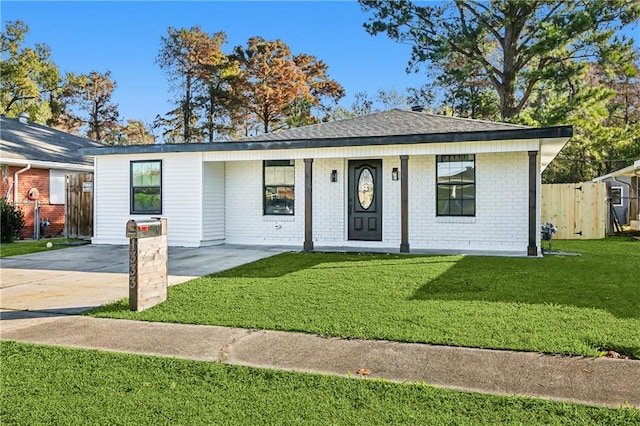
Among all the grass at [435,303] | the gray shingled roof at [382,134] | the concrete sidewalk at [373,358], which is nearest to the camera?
the concrete sidewalk at [373,358]

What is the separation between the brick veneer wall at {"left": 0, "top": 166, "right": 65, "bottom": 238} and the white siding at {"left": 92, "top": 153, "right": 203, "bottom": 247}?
4.50 meters

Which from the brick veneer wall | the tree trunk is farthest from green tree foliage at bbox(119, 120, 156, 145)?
the brick veneer wall

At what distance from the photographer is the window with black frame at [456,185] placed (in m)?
11.4

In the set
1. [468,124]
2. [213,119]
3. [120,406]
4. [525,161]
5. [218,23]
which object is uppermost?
[218,23]

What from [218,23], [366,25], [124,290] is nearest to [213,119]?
[218,23]

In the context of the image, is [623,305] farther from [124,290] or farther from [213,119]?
[213,119]

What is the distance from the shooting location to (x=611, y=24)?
1991 centimetres

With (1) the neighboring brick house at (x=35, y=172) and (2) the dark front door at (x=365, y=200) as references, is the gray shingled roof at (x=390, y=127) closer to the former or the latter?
(2) the dark front door at (x=365, y=200)

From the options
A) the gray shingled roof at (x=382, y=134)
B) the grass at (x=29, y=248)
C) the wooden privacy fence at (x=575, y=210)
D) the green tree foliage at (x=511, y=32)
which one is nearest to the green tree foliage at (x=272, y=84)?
the green tree foliage at (x=511, y=32)

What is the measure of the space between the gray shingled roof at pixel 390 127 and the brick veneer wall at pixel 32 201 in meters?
8.60

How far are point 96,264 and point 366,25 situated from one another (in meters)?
17.9

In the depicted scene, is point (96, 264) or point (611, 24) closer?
point (96, 264)

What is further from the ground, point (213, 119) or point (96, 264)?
point (213, 119)

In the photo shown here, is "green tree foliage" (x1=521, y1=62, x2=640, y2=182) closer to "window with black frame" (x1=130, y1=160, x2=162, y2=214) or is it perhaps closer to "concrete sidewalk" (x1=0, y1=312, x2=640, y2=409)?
"window with black frame" (x1=130, y1=160, x2=162, y2=214)
